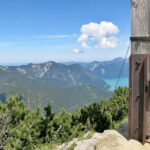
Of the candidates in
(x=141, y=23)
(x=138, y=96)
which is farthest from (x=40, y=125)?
(x=141, y=23)

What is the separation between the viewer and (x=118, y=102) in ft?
49.0

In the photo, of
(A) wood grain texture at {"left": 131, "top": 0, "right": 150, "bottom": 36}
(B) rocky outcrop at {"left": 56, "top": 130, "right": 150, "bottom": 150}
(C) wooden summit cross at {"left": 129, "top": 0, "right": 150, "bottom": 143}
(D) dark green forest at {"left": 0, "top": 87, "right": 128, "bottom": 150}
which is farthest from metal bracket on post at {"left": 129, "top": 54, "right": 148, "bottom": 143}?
(D) dark green forest at {"left": 0, "top": 87, "right": 128, "bottom": 150}

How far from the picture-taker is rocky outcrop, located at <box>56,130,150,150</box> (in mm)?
6680

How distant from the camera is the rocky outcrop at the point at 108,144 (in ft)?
21.9

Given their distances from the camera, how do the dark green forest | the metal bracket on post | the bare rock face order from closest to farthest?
the bare rock face
the metal bracket on post
the dark green forest

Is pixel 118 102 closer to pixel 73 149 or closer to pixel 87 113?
pixel 87 113

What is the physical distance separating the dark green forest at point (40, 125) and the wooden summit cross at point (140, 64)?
2174mm

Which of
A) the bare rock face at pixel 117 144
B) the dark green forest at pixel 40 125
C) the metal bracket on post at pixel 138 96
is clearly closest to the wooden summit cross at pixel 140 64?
the metal bracket on post at pixel 138 96

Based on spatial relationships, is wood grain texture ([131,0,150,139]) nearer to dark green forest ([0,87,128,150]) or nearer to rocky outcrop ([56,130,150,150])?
rocky outcrop ([56,130,150,150])

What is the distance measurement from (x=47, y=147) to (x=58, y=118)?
7.14 feet

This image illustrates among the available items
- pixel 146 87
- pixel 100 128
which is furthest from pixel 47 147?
pixel 146 87

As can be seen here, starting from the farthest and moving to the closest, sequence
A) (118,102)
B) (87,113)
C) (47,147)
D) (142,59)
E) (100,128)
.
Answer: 1. (118,102)
2. (87,113)
3. (100,128)
4. (47,147)
5. (142,59)

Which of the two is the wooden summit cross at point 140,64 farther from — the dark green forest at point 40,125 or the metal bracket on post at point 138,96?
the dark green forest at point 40,125

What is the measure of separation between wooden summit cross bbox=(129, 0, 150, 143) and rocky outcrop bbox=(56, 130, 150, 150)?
32 centimetres
